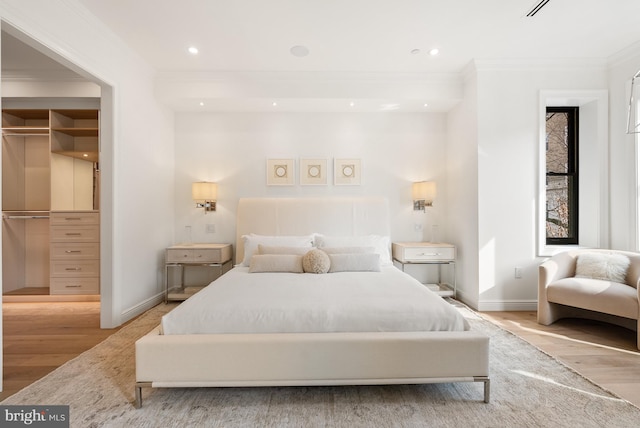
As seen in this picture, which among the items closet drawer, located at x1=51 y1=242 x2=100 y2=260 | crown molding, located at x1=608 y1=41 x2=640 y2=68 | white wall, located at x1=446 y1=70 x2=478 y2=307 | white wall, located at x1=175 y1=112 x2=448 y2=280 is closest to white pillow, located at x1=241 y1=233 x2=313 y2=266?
white wall, located at x1=175 y1=112 x2=448 y2=280

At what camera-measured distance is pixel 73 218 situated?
162 inches

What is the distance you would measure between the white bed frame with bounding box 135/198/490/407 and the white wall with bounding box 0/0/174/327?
1804mm

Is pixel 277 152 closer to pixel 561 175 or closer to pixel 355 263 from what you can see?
pixel 355 263

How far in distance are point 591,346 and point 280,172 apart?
3813mm

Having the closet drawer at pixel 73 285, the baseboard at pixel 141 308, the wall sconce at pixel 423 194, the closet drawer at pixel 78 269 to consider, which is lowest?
the baseboard at pixel 141 308

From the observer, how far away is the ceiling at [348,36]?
2.74m

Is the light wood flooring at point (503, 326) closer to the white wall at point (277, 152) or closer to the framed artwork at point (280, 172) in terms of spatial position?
the white wall at point (277, 152)

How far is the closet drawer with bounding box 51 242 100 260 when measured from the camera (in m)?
4.10

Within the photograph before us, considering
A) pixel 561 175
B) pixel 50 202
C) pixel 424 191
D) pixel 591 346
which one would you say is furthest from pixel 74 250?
pixel 561 175

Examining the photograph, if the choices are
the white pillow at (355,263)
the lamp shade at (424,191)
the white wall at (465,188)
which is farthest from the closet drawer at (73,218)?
the white wall at (465,188)

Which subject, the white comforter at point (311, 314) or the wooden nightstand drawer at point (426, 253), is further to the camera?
the wooden nightstand drawer at point (426, 253)

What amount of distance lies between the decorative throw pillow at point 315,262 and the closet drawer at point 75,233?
292cm

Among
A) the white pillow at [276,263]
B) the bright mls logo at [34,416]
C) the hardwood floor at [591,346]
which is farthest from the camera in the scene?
the white pillow at [276,263]

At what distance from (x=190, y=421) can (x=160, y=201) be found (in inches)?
119
